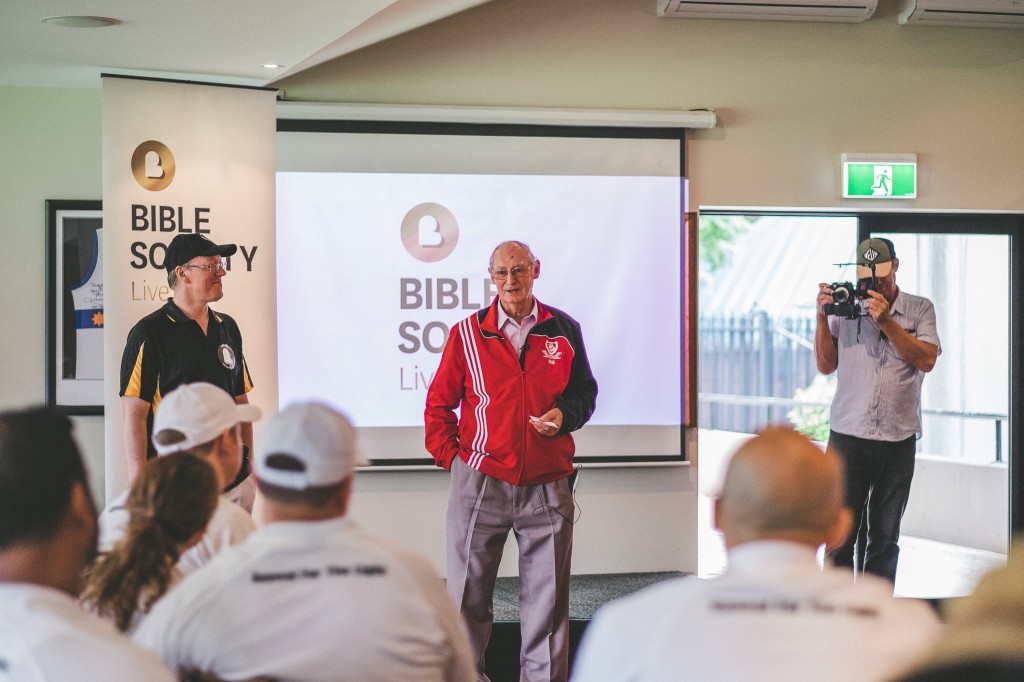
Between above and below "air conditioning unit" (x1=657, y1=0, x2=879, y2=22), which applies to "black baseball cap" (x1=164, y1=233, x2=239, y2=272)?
below

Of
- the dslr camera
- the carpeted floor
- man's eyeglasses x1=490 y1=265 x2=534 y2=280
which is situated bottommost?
the carpeted floor

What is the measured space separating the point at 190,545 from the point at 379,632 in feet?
1.65

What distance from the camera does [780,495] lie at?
1.51 metres

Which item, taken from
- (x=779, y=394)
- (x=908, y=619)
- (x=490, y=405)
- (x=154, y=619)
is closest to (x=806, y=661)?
(x=908, y=619)

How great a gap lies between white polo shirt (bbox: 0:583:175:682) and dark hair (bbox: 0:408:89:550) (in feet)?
0.24

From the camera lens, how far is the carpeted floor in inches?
192

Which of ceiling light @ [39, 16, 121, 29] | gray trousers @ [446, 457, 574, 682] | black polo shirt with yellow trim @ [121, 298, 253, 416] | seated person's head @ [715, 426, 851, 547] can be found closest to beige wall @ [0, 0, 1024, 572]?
ceiling light @ [39, 16, 121, 29]

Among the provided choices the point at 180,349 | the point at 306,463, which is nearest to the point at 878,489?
the point at 180,349

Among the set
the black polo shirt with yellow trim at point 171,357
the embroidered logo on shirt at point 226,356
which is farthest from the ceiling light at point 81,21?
the embroidered logo on shirt at point 226,356

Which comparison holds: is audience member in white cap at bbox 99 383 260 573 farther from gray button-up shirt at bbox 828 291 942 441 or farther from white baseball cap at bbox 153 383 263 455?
gray button-up shirt at bbox 828 291 942 441

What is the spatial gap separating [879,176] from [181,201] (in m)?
3.67

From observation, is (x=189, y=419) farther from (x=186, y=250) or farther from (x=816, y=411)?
(x=816, y=411)

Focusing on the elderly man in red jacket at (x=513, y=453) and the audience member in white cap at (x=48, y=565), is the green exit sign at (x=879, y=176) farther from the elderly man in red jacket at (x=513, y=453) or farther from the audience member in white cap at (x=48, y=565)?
the audience member in white cap at (x=48, y=565)

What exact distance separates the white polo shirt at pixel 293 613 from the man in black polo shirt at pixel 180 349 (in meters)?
1.64
